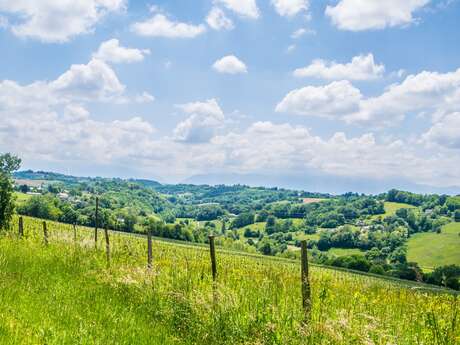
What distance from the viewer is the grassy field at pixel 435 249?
513ft

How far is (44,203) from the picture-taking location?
148 metres

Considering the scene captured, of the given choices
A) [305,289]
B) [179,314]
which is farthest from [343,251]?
[305,289]

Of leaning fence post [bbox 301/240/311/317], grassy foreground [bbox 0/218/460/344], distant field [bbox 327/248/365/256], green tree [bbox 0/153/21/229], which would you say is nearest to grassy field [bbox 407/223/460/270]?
distant field [bbox 327/248/365/256]

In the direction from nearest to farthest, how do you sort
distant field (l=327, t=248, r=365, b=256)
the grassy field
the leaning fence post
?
the leaning fence post < the grassy field < distant field (l=327, t=248, r=365, b=256)

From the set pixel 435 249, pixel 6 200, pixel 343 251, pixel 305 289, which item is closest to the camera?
pixel 305 289

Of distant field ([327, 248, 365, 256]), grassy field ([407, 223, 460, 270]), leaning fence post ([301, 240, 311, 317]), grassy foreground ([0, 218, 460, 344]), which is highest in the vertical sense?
leaning fence post ([301, 240, 311, 317])

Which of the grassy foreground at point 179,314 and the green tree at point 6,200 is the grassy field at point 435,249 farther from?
the grassy foreground at point 179,314

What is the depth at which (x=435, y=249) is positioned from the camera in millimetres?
173000

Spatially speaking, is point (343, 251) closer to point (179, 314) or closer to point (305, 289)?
point (179, 314)

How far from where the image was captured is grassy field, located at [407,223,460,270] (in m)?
156

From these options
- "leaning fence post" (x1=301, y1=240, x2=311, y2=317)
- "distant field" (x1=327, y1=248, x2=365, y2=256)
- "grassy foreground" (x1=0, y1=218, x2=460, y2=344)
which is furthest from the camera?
"distant field" (x1=327, y1=248, x2=365, y2=256)

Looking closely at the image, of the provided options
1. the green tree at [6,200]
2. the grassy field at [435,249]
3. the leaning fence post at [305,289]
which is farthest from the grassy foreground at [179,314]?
the grassy field at [435,249]

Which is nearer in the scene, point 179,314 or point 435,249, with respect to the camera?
point 179,314

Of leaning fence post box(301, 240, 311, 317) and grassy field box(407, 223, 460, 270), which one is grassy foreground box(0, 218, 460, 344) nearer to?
leaning fence post box(301, 240, 311, 317)
